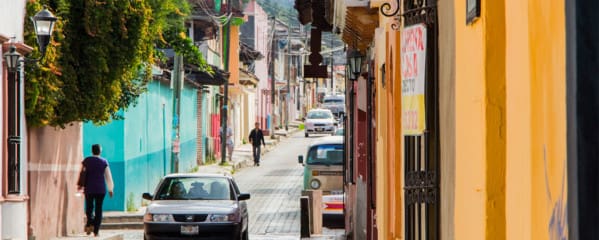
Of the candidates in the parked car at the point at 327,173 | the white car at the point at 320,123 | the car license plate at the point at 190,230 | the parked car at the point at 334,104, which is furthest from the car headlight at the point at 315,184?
the parked car at the point at 334,104

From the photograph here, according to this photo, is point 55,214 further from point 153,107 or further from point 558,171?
point 558,171

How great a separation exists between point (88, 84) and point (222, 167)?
25.3 m

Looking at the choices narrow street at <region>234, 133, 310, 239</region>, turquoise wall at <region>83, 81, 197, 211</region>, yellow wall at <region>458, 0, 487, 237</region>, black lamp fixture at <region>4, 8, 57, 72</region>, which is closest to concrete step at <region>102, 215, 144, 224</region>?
turquoise wall at <region>83, 81, 197, 211</region>

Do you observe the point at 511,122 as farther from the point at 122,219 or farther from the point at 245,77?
the point at 245,77

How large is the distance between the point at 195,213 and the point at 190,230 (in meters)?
0.28

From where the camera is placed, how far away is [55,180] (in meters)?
21.0

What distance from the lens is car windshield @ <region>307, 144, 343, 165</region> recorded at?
2578 centimetres

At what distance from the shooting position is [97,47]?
20547mm

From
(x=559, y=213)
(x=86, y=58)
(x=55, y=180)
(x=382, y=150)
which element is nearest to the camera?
(x=559, y=213)

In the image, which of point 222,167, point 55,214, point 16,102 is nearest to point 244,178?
point 222,167

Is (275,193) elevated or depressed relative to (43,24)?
depressed

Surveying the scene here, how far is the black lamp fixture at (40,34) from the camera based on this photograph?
16.6 meters

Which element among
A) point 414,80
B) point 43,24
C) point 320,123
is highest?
point 43,24

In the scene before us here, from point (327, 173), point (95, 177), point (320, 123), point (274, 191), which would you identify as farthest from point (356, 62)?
point (320, 123)
